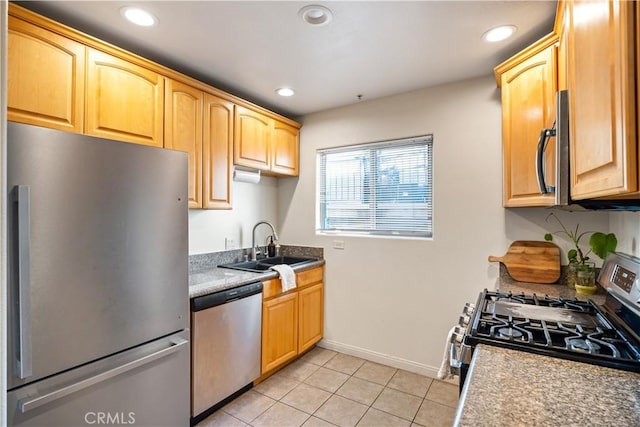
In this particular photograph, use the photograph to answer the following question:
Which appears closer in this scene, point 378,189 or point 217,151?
point 217,151

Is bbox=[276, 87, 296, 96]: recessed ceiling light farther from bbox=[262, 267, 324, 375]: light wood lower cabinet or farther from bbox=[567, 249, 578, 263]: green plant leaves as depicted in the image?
bbox=[567, 249, 578, 263]: green plant leaves

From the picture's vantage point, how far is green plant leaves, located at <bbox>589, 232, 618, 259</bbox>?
5.74 feet

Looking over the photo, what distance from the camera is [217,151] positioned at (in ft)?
7.99

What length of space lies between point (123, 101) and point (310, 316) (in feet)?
7.58

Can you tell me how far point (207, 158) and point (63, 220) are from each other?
1.15 m

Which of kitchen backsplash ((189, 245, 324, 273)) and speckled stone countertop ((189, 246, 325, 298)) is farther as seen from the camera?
kitchen backsplash ((189, 245, 324, 273))

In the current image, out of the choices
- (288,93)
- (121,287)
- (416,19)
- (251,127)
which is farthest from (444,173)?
(121,287)

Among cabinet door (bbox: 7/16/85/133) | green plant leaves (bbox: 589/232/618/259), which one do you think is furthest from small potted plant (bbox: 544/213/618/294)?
cabinet door (bbox: 7/16/85/133)

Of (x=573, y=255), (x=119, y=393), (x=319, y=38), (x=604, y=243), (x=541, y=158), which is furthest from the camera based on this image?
(x=573, y=255)

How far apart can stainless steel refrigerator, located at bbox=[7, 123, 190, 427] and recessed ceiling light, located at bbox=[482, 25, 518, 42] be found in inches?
77.3

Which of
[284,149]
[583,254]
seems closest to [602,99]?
[583,254]

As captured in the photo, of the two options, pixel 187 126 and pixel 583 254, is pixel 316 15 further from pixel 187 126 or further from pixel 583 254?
pixel 583 254

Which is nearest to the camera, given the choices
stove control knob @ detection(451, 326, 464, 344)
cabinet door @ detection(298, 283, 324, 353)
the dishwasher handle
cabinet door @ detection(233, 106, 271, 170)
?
stove control knob @ detection(451, 326, 464, 344)

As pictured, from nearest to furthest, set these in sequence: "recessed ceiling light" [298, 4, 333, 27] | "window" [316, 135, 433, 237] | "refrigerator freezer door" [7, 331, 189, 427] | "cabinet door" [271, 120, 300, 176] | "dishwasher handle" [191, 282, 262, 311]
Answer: "refrigerator freezer door" [7, 331, 189, 427] → "recessed ceiling light" [298, 4, 333, 27] → "dishwasher handle" [191, 282, 262, 311] → "window" [316, 135, 433, 237] → "cabinet door" [271, 120, 300, 176]
